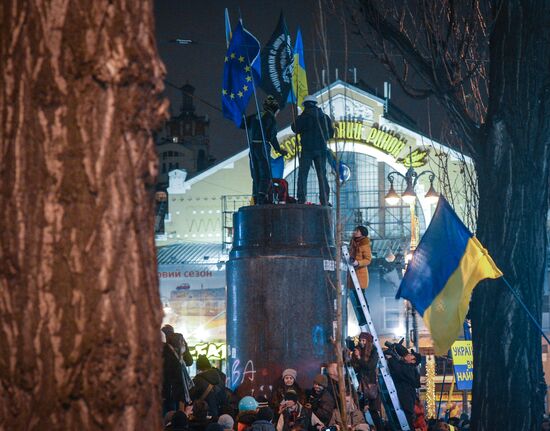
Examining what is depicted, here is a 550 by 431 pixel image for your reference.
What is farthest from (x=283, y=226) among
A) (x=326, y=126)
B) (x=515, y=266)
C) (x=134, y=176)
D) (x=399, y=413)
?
(x=134, y=176)

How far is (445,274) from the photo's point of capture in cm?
1007

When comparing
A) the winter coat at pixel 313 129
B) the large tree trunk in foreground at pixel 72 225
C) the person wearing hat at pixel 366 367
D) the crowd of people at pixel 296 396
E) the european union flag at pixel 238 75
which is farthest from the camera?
the european union flag at pixel 238 75

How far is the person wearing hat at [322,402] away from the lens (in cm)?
1120

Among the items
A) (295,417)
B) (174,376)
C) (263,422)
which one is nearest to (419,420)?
(295,417)

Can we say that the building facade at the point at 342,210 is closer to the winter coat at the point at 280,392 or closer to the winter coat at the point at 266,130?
the winter coat at the point at 266,130

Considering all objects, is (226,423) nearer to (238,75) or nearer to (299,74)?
(238,75)

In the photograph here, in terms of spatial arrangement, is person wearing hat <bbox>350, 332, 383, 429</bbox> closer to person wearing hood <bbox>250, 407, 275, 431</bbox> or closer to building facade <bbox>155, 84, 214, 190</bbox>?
person wearing hood <bbox>250, 407, 275, 431</bbox>

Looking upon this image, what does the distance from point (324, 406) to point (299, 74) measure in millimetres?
11485

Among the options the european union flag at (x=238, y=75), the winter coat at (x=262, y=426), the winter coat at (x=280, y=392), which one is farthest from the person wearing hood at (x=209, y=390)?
the european union flag at (x=238, y=75)

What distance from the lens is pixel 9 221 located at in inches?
115

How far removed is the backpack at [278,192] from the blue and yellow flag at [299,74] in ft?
19.8

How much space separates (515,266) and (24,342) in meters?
7.53

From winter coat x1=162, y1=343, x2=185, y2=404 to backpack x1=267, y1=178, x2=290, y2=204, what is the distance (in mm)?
3005

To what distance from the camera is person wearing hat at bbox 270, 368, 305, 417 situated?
12.1 m
